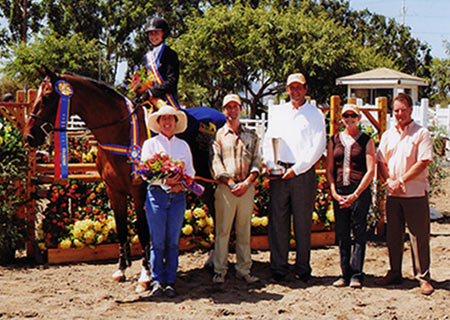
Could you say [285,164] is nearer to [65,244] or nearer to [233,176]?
[233,176]

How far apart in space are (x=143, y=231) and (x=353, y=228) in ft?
6.98

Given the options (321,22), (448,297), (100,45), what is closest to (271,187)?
(448,297)

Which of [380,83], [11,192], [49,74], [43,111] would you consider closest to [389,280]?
[43,111]

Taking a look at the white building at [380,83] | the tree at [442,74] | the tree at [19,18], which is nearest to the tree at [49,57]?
the tree at [19,18]

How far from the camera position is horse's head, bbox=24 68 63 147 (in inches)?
186

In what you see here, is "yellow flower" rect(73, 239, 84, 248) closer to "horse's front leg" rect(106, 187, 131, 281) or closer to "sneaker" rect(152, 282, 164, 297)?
"horse's front leg" rect(106, 187, 131, 281)

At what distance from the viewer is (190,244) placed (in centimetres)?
631

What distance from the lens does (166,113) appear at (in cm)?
463

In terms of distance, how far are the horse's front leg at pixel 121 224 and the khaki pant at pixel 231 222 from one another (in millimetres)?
1008

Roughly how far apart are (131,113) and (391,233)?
290 centimetres

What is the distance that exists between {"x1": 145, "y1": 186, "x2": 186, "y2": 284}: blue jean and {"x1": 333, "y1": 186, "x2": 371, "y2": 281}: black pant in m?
1.59

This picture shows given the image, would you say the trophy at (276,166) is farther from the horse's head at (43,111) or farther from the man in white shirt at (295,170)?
the horse's head at (43,111)

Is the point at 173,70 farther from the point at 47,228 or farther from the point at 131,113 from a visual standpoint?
the point at 47,228

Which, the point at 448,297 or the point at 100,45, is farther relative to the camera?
the point at 100,45
